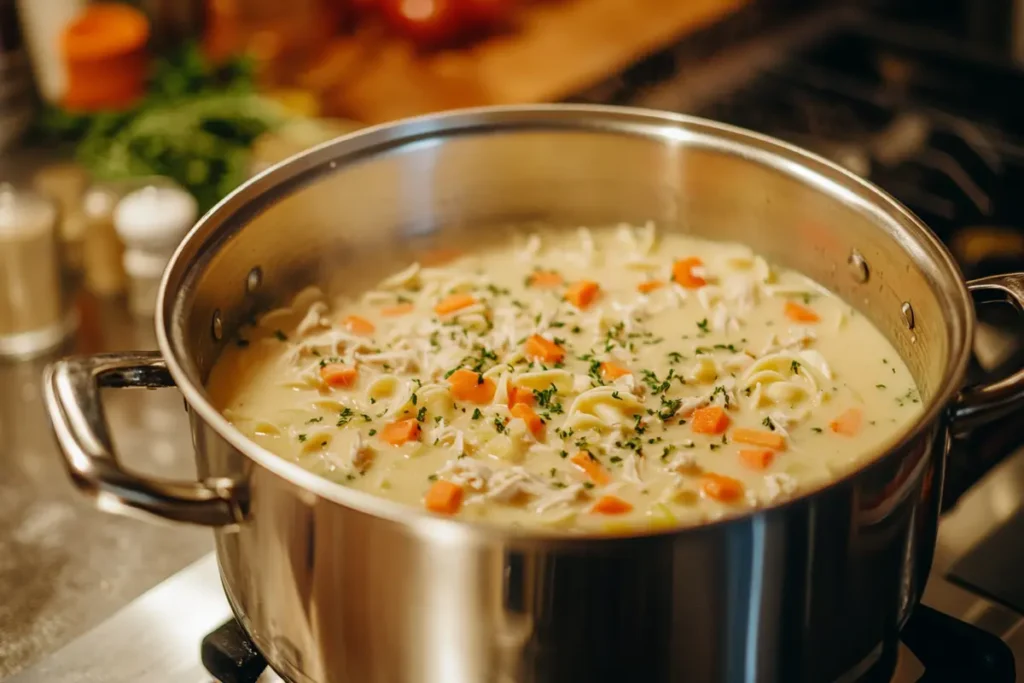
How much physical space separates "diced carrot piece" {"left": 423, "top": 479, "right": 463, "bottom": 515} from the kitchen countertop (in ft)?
1.39

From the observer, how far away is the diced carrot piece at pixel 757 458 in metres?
1.19

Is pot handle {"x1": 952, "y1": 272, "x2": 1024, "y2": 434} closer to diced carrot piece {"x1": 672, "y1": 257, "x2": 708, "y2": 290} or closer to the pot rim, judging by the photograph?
the pot rim

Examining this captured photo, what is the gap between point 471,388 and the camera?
4.27 feet

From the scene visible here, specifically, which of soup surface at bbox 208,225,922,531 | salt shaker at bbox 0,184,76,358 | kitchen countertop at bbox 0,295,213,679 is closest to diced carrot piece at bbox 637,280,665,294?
soup surface at bbox 208,225,922,531

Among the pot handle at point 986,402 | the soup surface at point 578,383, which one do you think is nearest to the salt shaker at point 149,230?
the soup surface at point 578,383

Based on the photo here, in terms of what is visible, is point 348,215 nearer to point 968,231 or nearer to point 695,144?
point 695,144

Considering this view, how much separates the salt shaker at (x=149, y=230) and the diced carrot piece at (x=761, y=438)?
3.08 feet

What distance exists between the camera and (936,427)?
2.97 feet

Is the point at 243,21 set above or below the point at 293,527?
above

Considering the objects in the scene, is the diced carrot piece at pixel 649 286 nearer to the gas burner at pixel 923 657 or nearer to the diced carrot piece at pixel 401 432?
the diced carrot piece at pixel 401 432

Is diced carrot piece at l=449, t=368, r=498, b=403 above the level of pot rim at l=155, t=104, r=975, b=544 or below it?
below

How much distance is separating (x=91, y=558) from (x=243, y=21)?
144 cm

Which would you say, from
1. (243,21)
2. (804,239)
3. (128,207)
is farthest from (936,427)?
(243,21)

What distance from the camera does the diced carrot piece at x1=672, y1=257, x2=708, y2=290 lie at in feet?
5.06
